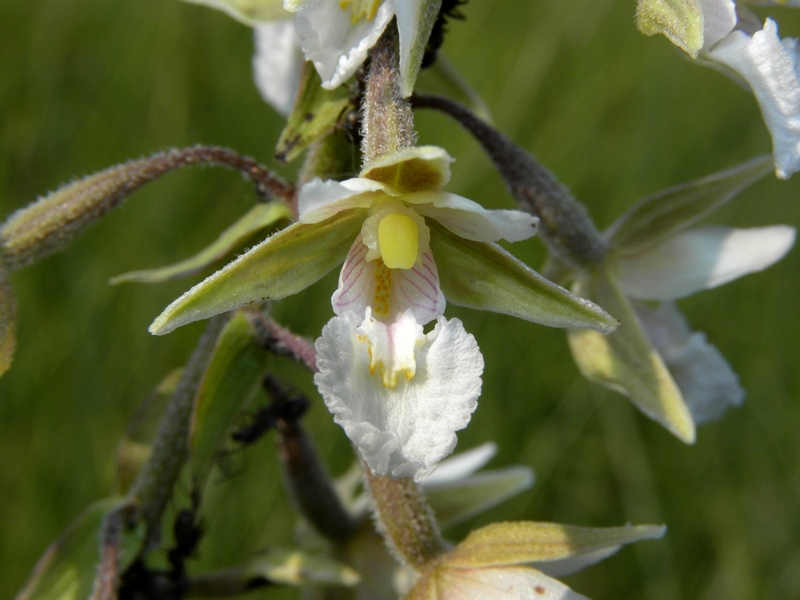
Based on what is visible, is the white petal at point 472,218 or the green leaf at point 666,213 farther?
the green leaf at point 666,213

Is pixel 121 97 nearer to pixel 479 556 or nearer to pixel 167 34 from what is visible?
pixel 167 34

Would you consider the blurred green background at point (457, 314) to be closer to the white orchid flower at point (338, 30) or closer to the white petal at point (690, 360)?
the white petal at point (690, 360)

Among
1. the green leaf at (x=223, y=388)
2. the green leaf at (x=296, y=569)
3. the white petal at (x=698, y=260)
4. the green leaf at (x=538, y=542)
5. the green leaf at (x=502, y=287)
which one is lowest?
the green leaf at (x=296, y=569)

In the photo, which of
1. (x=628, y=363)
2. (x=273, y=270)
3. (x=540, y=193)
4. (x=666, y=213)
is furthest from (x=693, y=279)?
(x=273, y=270)

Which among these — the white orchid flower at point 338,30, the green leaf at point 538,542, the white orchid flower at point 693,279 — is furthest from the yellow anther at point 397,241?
the white orchid flower at point 693,279

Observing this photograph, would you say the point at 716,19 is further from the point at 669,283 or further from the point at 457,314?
the point at 457,314

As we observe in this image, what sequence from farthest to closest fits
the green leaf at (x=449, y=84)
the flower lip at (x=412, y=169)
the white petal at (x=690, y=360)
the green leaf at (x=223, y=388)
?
the green leaf at (x=449, y=84), the white petal at (x=690, y=360), the green leaf at (x=223, y=388), the flower lip at (x=412, y=169)

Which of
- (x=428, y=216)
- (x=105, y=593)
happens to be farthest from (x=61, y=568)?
(x=428, y=216)
